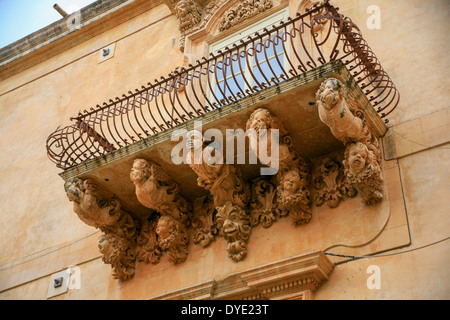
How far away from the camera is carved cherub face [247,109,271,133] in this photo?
705 cm

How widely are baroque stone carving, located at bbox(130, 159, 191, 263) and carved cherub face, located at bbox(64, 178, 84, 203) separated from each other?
26.7 inches

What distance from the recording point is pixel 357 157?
6816 mm

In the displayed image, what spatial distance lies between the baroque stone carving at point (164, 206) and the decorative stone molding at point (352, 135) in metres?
1.96

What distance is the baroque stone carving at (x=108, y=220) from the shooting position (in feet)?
26.3

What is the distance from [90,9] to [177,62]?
2.41 meters

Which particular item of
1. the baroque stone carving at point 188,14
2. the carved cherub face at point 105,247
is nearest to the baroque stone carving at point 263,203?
the carved cherub face at point 105,247

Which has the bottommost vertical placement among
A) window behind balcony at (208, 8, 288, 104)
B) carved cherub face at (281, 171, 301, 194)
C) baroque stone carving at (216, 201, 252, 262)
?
baroque stone carving at (216, 201, 252, 262)

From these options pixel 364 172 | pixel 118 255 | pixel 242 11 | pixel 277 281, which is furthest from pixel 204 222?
pixel 242 11

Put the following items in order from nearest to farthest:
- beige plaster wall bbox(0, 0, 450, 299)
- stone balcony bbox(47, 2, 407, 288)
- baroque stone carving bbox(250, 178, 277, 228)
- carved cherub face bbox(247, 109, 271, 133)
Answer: beige plaster wall bbox(0, 0, 450, 299) < stone balcony bbox(47, 2, 407, 288) < carved cherub face bbox(247, 109, 271, 133) < baroque stone carving bbox(250, 178, 277, 228)

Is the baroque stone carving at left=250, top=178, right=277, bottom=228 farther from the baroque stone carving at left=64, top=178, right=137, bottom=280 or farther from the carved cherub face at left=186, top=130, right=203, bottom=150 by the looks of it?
the baroque stone carving at left=64, top=178, right=137, bottom=280

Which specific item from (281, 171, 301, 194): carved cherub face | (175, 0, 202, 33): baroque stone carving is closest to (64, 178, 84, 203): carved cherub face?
(281, 171, 301, 194): carved cherub face

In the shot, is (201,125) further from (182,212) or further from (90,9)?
(90,9)

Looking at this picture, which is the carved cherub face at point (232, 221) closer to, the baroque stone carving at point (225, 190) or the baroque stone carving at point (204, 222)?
the baroque stone carving at point (225, 190)

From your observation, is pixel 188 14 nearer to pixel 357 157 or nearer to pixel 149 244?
pixel 149 244
